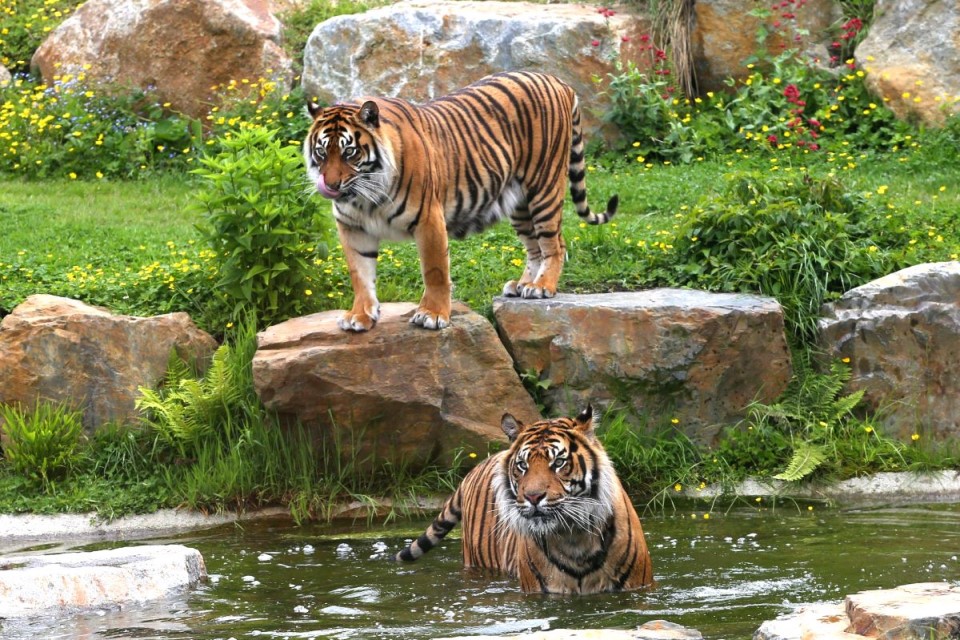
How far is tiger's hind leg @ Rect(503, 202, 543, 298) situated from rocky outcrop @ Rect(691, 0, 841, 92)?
16.6ft

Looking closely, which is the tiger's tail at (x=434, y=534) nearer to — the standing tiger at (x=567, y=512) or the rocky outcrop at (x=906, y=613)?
the standing tiger at (x=567, y=512)

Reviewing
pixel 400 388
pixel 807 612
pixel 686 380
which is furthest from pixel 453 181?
pixel 807 612

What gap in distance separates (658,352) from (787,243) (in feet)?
4.19

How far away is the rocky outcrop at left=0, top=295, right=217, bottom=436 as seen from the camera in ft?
26.4

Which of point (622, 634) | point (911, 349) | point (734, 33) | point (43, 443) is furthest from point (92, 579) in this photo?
point (734, 33)

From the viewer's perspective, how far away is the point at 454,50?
12805 millimetres

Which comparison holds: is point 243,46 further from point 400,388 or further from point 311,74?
→ point 400,388

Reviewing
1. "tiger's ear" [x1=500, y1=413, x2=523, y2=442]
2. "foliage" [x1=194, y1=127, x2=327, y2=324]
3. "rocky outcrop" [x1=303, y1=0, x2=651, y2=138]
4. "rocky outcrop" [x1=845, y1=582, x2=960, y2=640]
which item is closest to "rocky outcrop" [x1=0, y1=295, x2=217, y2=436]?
"foliage" [x1=194, y1=127, x2=327, y2=324]

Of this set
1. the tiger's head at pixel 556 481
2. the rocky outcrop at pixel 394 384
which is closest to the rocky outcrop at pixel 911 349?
the rocky outcrop at pixel 394 384

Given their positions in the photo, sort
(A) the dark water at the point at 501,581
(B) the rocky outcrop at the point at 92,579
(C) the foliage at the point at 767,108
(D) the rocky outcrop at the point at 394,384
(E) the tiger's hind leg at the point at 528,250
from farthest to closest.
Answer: (C) the foliage at the point at 767,108 < (E) the tiger's hind leg at the point at 528,250 < (D) the rocky outcrop at the point at 394,384 < (B) the rocky outcrop at the point at 92,579 < (A) the dark water at the point at 501,581

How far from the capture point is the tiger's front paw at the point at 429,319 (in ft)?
25.1

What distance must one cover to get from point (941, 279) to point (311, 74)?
22.6 feet

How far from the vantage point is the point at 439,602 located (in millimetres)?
5812

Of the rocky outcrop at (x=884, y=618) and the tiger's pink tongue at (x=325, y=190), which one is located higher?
the tiger's pink tongue at (x=325, y=190)
